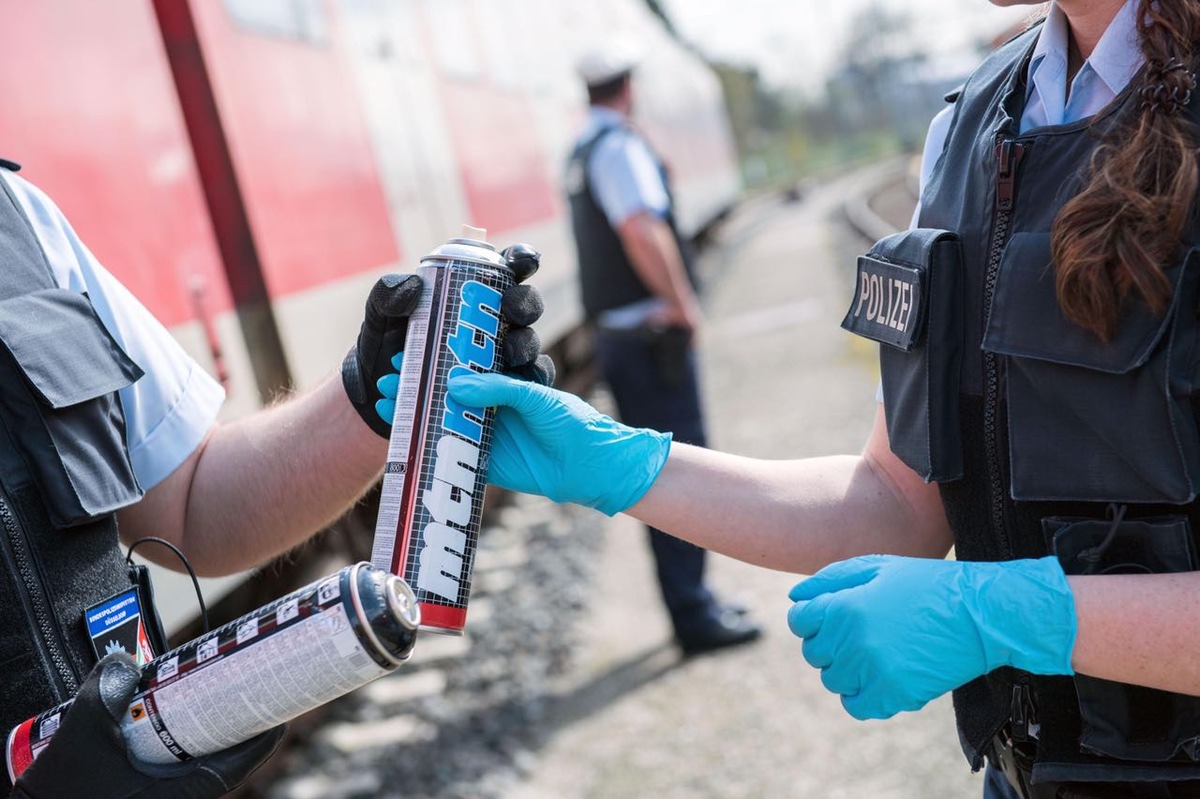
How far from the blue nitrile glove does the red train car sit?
130 centimetres

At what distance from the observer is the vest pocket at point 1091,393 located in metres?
1.34

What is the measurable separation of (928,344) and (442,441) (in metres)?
0.70

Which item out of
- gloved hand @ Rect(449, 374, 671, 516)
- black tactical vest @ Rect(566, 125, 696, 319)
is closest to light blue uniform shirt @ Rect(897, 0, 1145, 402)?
gloved hand @ Rect(449, 374, 671, 516)

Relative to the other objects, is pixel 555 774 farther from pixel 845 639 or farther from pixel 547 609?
pixel 845 639

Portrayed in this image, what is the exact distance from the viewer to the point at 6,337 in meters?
1.61

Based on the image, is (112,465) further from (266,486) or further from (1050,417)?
(1050,417)

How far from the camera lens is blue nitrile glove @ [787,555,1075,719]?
1.45 metres

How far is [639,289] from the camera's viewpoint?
16.2ft

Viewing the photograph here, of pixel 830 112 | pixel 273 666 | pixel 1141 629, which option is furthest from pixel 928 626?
pixel 830 112

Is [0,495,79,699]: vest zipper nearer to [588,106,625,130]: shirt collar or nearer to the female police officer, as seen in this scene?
the female police officer

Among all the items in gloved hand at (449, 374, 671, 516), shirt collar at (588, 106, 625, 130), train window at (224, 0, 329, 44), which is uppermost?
train window at (224, 0, 329, 44)

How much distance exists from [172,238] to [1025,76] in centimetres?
248

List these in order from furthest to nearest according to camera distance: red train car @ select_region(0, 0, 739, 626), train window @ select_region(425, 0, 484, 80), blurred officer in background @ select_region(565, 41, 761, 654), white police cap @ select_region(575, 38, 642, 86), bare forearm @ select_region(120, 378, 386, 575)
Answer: train window @ select_region(425, 0, 484, 80) → white police cap @ select_region(575, 38, 642, 86) → blurred officer in background @ select_region(565, 41, 761, 654) → red train car @ select_region(0, 0, 739, 626) → bare forearm @ select_region(120, 378, 386, 575)

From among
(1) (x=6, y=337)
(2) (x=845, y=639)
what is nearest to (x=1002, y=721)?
(2) (x=845, y=639)
